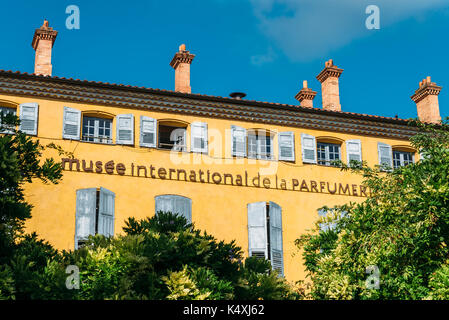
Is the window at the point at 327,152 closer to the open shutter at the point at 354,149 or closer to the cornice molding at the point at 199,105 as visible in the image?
the open shutter at the point at 354,149

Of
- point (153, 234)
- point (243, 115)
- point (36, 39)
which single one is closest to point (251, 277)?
point (153, 234)

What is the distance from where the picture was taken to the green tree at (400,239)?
11625 mm

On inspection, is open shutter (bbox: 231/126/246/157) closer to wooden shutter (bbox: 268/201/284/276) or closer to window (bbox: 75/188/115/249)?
wooden shutter (bbox: 268/201/284/276)

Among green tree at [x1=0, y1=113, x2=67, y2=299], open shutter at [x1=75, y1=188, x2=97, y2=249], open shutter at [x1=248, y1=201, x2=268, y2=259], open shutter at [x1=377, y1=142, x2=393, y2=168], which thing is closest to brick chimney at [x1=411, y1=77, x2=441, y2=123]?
open shutter at [x1=377, y1=142, x2=393, y2=168]

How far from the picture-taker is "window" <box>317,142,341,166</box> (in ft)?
73.2

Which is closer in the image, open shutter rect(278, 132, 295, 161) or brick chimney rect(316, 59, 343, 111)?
open shutter rect(278, 132, 295, 161)

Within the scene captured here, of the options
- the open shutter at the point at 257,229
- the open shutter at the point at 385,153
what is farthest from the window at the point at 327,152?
the open shutter at the point at 257,229

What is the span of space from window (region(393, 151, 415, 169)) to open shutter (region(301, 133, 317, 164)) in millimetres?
3297

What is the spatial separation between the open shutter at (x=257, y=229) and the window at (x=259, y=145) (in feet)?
5.79

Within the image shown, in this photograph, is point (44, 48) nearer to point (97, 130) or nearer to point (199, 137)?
point (97, 130)

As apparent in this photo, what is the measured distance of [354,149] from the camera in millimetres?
22484
